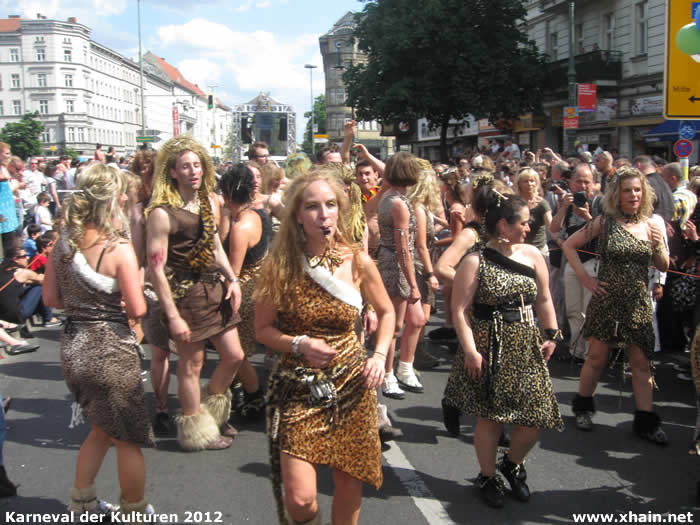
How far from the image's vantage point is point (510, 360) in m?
3.54

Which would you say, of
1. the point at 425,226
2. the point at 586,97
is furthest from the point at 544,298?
the point at 586,97

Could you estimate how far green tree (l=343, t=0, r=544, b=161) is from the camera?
2689 cm

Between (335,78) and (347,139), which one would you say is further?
(335,78)

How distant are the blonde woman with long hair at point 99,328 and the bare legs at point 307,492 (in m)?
0.99

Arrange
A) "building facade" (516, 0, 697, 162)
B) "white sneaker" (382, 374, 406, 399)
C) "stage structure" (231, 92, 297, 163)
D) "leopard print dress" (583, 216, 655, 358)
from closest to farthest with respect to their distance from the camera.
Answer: "leopard print dress" (583, 216, 655, 358) < "white sneaker" (382, 374, 406, 399) < "building facade" (516, 0, 697, 162) < "stage structure" (231, 92, 297, 163)

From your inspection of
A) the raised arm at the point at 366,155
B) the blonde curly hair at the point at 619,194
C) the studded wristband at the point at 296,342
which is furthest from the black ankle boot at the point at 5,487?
the blonde curly hair at the point at 619,194

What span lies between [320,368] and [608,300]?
264cm

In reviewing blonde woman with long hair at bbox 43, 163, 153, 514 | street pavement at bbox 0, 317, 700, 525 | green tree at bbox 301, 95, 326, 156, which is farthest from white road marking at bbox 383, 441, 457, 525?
green tree at bbox 301, 95, 326, 156

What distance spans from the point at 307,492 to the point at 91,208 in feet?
5.75

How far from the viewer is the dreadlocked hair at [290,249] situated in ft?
9.02

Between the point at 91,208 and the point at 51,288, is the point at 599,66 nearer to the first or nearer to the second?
the point at 91,208

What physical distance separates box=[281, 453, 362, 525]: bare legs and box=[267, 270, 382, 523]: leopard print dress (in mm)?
40

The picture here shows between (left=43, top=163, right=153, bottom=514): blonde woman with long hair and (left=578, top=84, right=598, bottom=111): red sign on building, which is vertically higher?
(left=578, top=84, right=598, bottom=111): red sign on building

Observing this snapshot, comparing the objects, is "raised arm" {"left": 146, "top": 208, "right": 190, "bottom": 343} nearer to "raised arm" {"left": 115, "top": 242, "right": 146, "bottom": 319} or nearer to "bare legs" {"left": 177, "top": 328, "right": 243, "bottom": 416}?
"bare legs" {"left": 177, "top": 328, "right": 243, "bottom": 416}
